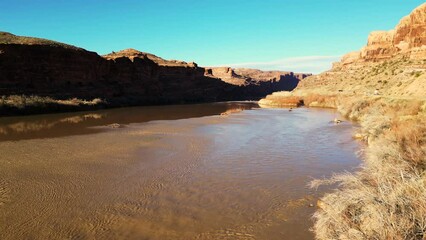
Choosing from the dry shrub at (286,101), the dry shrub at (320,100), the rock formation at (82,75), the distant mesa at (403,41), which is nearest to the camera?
the rock formation at (82,75)

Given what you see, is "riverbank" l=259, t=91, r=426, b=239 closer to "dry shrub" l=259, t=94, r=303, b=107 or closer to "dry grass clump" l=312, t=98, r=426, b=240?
"dry grass clump" l=312, t=98, r=426, b=240

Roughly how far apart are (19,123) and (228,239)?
25550 millimetres

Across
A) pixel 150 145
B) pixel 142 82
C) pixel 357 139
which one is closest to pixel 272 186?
pixel 150 145

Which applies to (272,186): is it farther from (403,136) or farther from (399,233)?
(399,233)

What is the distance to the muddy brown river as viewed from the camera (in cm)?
719

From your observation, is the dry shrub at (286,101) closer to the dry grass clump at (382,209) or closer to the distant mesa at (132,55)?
the distant mesa at (132,55)

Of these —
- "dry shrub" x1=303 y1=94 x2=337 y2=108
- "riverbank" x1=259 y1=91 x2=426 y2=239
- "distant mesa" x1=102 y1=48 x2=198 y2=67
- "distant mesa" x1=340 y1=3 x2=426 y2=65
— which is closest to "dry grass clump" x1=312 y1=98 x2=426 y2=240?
"riverbank" x1=259 y1=91 x2=426 y2=239

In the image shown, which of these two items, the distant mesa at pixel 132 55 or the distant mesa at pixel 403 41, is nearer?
the distant mesa at pixel 403 41

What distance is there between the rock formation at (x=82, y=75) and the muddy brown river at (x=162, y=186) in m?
26.1

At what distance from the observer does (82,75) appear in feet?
165

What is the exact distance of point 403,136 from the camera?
885cm

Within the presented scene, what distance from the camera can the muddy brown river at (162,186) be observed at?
7.19 m

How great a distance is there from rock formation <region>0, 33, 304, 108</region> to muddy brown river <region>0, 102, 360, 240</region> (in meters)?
26.1

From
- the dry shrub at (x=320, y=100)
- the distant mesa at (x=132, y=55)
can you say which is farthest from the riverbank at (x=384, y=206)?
the distant mesa at (x=132, y=55)
